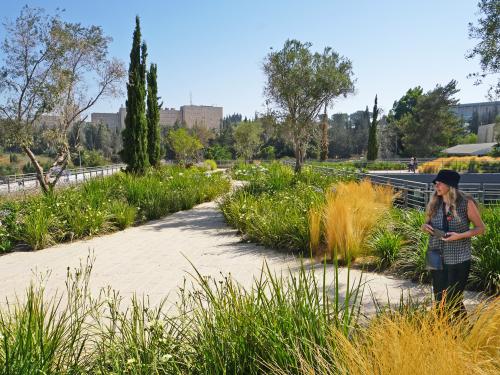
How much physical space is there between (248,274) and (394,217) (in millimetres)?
3032

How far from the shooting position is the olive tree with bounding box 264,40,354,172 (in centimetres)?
1694

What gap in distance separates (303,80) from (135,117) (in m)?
8.14

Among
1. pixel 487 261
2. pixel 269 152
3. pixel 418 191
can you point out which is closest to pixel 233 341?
pixel 487 261

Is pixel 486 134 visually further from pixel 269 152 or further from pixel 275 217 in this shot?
pixel 275 217

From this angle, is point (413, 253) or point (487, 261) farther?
point (413, 253)

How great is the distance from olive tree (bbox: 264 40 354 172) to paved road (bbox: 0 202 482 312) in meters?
9.62

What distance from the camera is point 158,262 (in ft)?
21.4

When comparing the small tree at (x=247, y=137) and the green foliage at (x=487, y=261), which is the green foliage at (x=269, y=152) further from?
the green foliage at (x=487, y=261)

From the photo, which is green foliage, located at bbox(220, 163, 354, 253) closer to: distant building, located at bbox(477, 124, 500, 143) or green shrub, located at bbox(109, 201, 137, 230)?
green shrub, located at bbox(109, 201, 137, 230)

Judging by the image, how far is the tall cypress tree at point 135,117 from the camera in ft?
61.6

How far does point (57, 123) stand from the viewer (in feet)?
55.8

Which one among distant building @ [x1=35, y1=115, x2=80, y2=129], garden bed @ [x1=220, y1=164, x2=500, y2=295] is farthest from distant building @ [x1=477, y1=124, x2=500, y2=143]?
garden bed @ [x1=220, y1=164, x2=500, y2=295]

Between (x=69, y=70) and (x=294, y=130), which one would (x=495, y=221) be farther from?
(x=69, y=70)

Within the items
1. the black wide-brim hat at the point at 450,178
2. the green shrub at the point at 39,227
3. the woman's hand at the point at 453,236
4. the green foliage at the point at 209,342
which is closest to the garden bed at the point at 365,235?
the woman's hand at the point at 453,236
